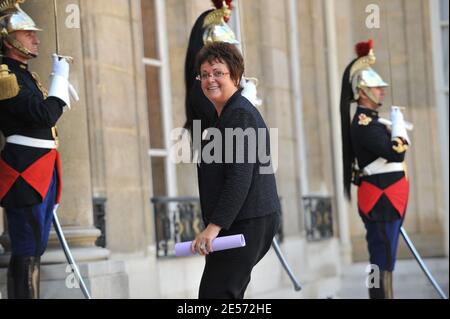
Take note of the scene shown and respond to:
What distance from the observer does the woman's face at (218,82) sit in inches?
194

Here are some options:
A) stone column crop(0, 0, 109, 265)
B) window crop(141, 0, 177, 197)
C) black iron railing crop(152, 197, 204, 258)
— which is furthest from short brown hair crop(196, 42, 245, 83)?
window crop(141, 0, 177, 197)

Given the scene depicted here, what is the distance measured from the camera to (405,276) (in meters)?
12.3

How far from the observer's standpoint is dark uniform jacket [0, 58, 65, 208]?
5855 millimetres

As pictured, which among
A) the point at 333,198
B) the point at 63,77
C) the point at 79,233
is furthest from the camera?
the point at 333,198

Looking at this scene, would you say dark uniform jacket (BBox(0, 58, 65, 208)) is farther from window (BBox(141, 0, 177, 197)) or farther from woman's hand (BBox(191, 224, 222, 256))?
window (BBox(141, 0, 177, 197))

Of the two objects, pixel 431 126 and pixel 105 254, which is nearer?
pixel 105 254

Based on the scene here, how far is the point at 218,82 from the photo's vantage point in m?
4.92

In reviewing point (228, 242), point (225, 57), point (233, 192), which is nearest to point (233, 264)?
point (228, 242)

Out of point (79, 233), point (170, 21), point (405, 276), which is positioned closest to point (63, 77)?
point (79, 233)

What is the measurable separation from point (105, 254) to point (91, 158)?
3.30 feet

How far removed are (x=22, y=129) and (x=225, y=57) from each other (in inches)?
57.7

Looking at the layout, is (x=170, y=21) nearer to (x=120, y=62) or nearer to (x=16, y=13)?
(x=120, y=62)

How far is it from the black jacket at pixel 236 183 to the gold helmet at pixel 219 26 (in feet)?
5.39

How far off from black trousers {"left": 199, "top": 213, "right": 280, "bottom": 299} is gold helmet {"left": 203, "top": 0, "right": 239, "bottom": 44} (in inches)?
73.7
